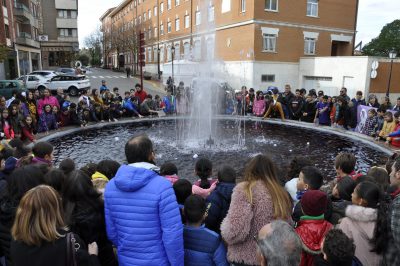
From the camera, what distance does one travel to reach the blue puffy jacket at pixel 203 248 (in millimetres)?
3074

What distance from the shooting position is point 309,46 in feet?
102

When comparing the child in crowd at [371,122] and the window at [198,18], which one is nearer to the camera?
the child in crowd at [371,122]

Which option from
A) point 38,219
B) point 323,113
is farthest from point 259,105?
point 38,219

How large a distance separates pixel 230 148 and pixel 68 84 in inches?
872

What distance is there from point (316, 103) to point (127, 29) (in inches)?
1996

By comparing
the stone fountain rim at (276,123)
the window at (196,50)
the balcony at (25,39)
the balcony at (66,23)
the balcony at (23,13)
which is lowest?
the stone fountain rim at (276,123)

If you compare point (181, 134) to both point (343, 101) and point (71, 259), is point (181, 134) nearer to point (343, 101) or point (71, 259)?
point (343, 101)

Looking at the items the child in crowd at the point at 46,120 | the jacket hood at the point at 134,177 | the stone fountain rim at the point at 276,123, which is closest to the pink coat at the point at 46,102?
the child in crowd at the point at 46,120

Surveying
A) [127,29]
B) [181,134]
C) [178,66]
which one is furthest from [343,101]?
[127,29]

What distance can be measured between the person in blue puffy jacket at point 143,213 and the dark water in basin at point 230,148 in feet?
16.8

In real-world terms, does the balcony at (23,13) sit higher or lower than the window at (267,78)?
higher

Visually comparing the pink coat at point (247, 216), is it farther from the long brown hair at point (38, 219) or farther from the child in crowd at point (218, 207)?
the long brown hair at point (38, 219)

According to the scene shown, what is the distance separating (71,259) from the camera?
2.40 meters

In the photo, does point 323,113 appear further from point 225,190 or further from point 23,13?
point 23,13
